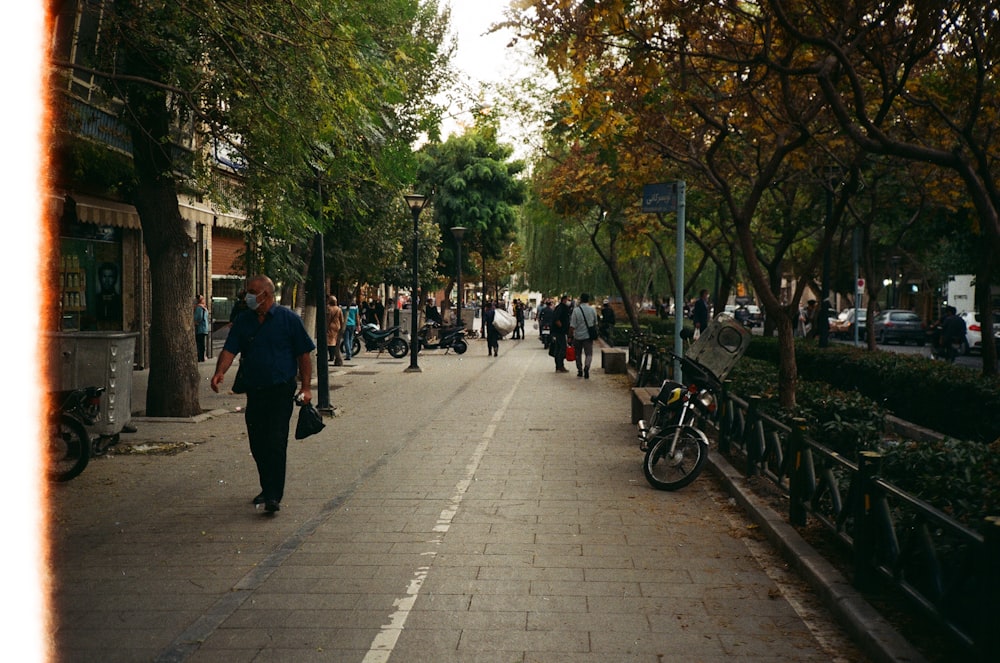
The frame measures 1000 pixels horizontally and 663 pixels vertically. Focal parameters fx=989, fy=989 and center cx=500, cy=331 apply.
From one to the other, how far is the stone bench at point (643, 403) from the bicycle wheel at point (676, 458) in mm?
3107

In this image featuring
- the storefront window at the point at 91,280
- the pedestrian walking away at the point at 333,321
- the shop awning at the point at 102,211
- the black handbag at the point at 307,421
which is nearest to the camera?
the black handbag at the point at 307,421

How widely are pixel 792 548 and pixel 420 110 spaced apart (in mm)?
14194

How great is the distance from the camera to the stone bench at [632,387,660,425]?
12.6 m

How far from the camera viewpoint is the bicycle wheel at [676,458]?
Answer: 893 centimetres

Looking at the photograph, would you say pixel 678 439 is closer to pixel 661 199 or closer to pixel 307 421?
pixel 307 421

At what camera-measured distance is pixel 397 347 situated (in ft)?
98.3

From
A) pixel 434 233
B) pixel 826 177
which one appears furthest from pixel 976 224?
pixel 434 233

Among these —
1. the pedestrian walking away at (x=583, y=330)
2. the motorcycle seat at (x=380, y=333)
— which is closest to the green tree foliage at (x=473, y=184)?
the motorcycle seat at (x=380, y=333)

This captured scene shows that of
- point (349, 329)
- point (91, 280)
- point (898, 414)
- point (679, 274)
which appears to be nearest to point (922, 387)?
point (898, 414)

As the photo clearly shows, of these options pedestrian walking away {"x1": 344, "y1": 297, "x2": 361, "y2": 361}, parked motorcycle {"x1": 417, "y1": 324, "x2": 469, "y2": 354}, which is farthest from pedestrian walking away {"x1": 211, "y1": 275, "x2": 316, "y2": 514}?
parked motorcycle {"x1": 417, "y1": 324, "x2": 469, "y2": 354}

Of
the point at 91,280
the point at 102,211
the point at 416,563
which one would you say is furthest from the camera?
the point at 91,280

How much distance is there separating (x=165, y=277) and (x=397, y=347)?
1671cm

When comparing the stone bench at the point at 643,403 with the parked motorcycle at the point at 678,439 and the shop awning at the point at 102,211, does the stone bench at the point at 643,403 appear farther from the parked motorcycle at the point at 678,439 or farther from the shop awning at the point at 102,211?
the shop awning at the point at 102,211

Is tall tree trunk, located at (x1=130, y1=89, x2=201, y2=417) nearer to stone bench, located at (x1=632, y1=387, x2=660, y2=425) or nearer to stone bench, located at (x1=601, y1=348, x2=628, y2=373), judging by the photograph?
stone bench, located at (x1=632, y1=387, x2=660, y2=425)
